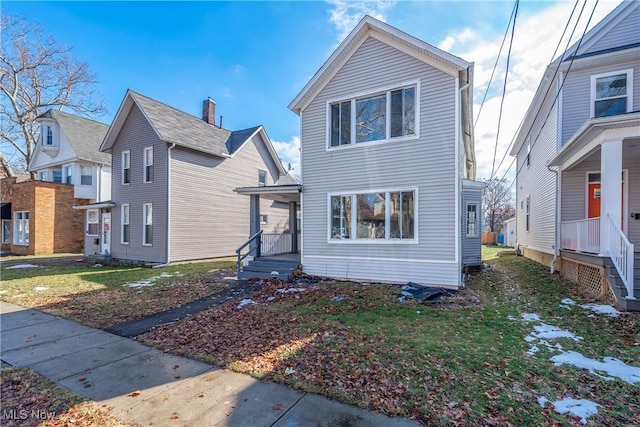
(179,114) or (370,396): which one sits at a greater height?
(179,114)

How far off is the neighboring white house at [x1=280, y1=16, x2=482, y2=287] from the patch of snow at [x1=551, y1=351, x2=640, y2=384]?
4186 millimetres

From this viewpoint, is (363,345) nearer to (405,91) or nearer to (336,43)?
(405,91)

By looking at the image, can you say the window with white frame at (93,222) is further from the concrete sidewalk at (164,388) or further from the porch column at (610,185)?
the porch column at (610,185)

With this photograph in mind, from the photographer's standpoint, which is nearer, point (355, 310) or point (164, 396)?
point (164, 396)

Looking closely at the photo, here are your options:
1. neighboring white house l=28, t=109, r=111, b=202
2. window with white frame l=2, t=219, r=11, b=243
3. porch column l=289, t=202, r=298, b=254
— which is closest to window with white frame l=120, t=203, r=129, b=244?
neighboring white house l=28, t=109, r=111, b=202

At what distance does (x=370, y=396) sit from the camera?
349cm

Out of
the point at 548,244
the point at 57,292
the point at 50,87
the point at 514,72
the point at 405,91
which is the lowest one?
the point at 57,292

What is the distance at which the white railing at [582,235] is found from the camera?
7.80 metres

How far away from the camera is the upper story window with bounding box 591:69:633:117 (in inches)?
389

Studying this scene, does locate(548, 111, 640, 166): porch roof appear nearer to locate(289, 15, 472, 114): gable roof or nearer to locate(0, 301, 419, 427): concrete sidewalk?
locate(289, 15, 472, 114): gable roof

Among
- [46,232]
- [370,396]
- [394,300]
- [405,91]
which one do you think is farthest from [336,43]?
[46,232]

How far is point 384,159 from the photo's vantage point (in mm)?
9703

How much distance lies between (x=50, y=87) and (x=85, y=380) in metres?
35.2

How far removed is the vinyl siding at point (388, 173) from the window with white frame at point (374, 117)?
26 centimetres
